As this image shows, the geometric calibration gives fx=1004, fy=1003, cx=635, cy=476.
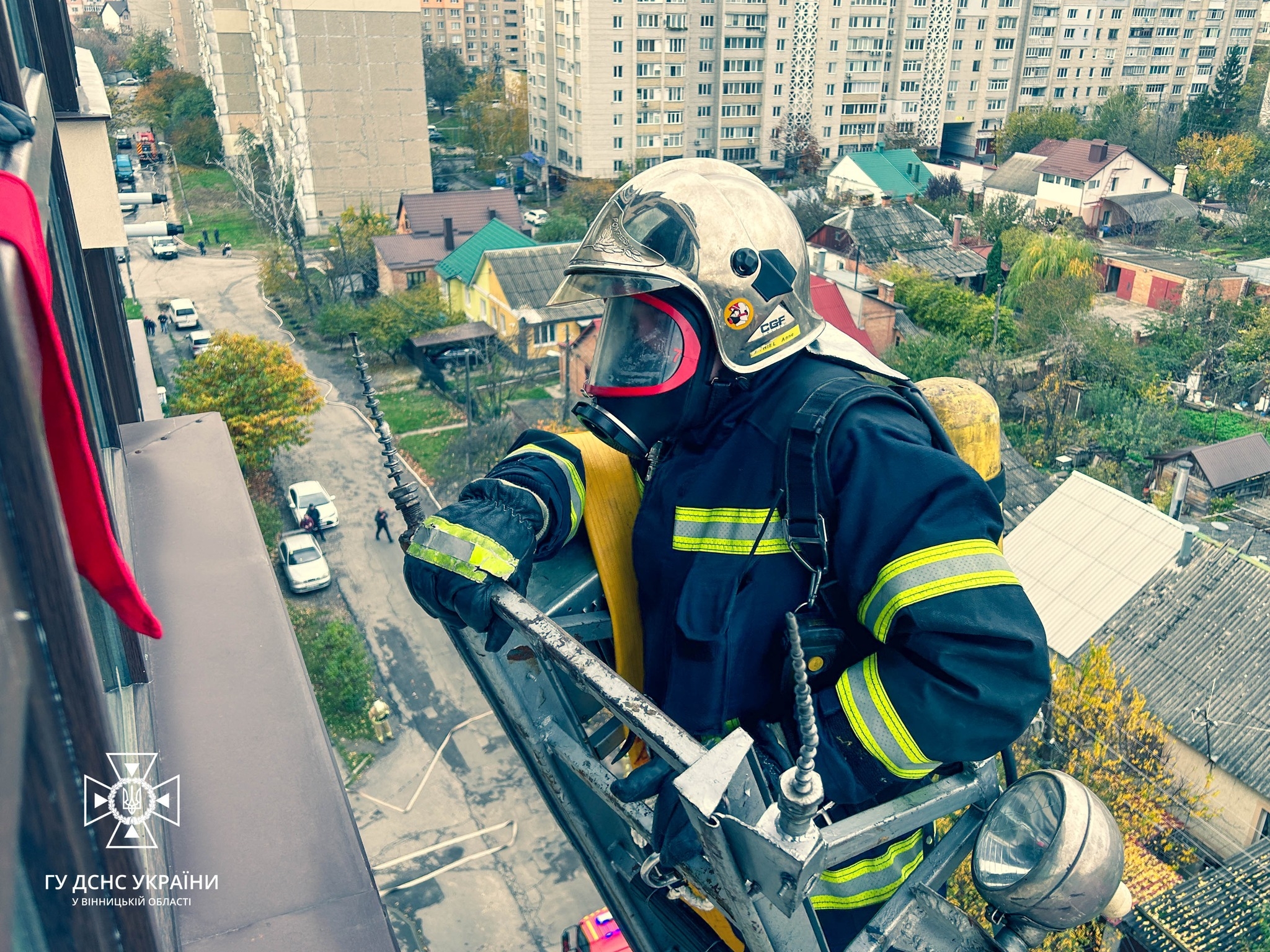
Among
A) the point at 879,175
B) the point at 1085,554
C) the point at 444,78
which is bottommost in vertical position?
the point at 1085,554

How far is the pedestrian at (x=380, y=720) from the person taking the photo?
48.4 ft

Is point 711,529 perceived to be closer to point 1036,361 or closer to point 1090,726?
point 1090,726

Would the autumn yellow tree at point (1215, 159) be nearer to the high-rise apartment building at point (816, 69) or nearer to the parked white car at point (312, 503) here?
the high-rise apartment building at point (816, 69)

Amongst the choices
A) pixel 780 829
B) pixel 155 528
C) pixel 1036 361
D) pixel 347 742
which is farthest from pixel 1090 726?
pixel 1036 361

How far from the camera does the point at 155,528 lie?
15.5ft

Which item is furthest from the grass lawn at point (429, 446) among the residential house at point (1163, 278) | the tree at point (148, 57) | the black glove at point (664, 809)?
the tree at point (148, 57)

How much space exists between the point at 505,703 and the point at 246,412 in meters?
18.9

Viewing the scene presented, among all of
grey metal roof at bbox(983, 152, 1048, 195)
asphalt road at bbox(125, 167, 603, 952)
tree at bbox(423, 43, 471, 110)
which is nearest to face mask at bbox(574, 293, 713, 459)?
asphalt road at bbox(125, 167, 603, 952)

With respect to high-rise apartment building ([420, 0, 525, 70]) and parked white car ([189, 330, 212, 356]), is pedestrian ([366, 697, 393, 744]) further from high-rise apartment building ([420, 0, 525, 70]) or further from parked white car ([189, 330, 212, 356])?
high-rise apartment building ([420, 0, 525, 70])

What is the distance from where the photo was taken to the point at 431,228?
34.6 meters

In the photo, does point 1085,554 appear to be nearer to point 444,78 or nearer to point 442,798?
point 442,798

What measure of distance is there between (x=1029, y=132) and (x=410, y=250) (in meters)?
36.7

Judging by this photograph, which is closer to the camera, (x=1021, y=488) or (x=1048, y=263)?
(x=1021, y=488)

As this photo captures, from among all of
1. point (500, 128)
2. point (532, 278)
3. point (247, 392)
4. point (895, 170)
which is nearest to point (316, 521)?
point (247, 392)
